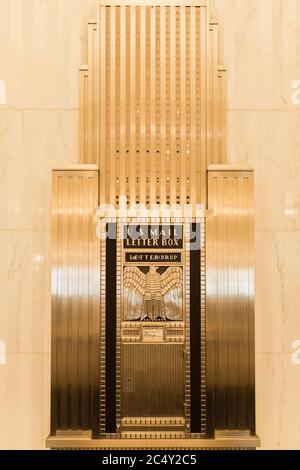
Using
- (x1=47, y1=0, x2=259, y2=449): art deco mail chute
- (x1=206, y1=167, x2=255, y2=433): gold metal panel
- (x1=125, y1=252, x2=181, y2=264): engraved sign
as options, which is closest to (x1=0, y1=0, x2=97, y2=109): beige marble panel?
(x1=47, y1=0, x2=259, y2=449): art deco mail chute

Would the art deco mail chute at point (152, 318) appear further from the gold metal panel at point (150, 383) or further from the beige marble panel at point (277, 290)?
the beige marble panel at point (277, 290)

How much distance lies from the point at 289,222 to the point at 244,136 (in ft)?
1.87

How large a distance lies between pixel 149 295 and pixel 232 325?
46 centimetres

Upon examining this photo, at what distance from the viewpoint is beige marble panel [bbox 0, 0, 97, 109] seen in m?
2.93

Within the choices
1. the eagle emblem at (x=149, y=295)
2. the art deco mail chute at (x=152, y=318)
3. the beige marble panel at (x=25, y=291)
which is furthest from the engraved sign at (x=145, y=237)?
the beige marble panel at (x=25, y=291)

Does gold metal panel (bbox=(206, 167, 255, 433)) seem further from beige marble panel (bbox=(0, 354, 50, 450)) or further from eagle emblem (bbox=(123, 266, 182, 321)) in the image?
beige marble panel (bbox=(0, 354, 50, 450))

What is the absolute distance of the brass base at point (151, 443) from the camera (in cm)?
257

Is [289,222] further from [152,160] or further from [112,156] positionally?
[112,156]

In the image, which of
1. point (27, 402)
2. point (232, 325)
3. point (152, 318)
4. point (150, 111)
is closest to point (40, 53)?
point (150, 111)

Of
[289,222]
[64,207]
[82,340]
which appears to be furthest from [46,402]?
[289,222]

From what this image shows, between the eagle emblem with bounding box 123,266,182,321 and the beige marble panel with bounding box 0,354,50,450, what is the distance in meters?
0.66

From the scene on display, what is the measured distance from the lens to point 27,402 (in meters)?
2.90

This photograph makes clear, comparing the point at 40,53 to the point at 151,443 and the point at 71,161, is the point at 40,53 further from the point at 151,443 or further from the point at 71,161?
the point at 151,443

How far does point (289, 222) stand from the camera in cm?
294
